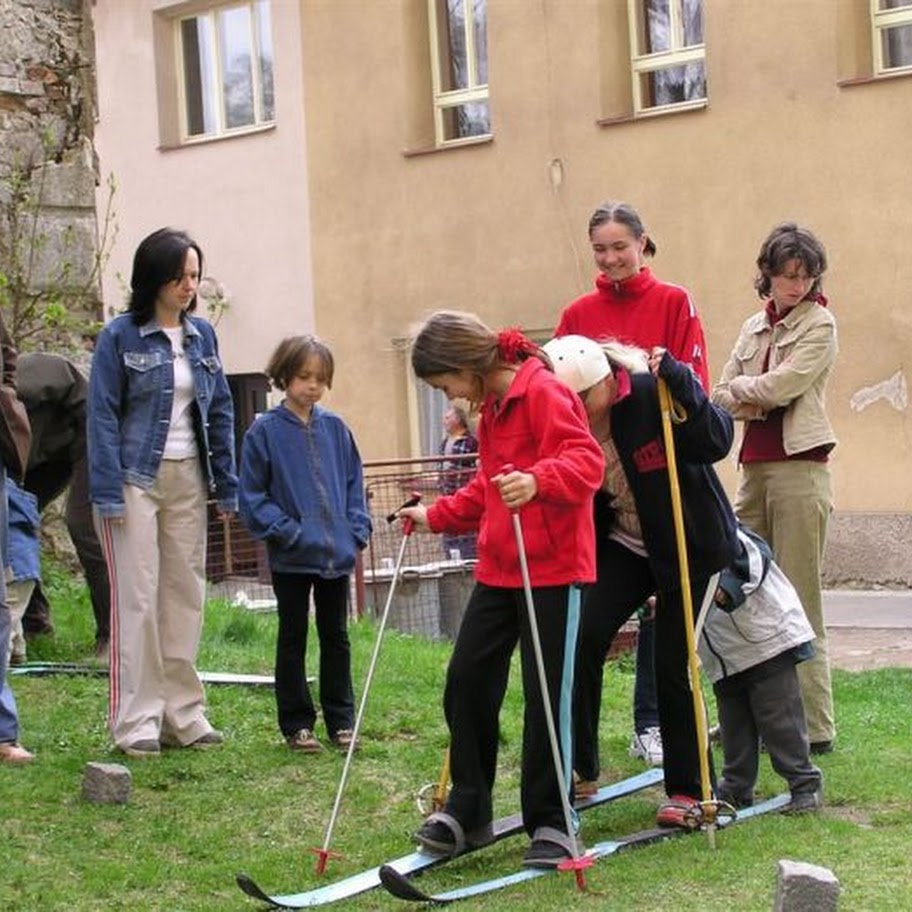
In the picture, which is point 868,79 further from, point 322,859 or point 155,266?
point 322,859

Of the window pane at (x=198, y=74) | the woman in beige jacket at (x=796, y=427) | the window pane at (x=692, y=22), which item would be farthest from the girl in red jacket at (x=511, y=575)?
the window pane at (x=198, y=74)

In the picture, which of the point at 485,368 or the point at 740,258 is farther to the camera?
the point at 740,258

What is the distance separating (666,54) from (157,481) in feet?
42.8

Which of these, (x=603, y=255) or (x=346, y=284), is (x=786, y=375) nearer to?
(x=603, y=255)

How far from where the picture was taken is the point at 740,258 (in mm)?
19469

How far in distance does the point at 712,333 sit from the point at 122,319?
11.9 meters

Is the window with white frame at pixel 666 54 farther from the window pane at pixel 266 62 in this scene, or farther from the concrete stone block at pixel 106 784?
the concrete stone block at pixel 106 784

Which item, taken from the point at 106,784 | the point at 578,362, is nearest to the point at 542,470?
the point at 578,362

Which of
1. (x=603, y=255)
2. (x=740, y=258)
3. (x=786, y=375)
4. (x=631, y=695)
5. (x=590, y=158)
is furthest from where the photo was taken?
(x=590, y=158)

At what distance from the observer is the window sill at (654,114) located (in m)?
19.8

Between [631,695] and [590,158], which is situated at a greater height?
[590,158]

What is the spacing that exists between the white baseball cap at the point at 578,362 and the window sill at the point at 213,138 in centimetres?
1734

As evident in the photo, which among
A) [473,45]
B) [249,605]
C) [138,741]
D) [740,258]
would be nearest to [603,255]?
[138,741]

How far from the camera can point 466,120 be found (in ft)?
72.9
